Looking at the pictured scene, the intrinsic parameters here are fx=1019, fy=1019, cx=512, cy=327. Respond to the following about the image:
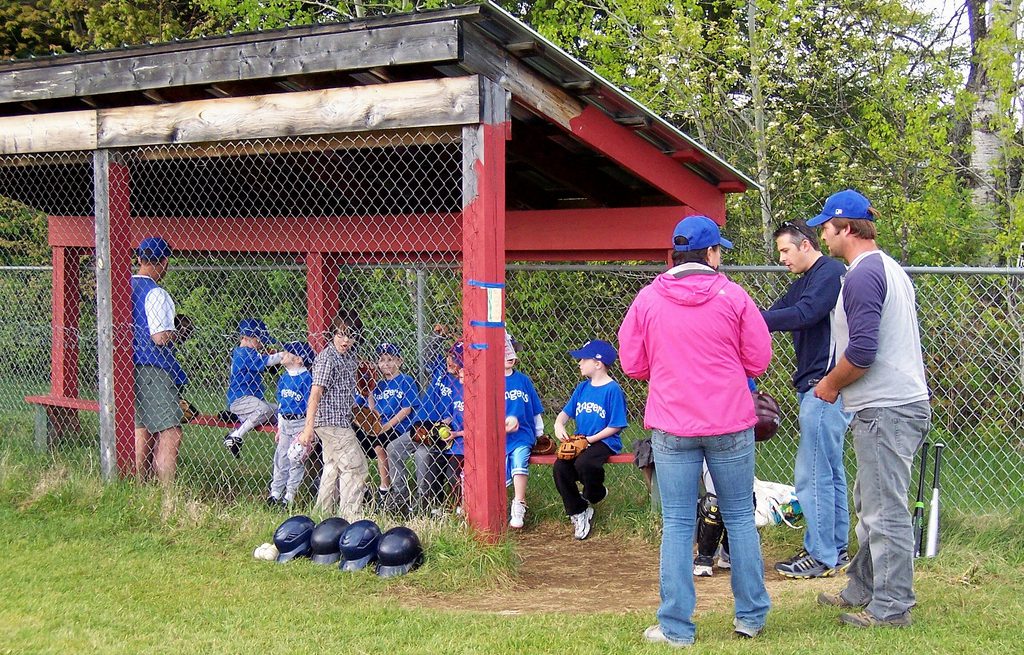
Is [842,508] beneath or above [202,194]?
beneath

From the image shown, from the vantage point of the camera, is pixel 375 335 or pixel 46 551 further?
pixel 375 335

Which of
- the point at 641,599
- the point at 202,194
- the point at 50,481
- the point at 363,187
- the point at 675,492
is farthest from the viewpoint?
the point at 202,194

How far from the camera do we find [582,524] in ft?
21.3

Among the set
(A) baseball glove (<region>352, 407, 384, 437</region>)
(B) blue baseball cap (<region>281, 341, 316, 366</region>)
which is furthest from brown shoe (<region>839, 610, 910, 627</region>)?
(B) blue baseball cap (<region>281, 341, 316, 366</region>)

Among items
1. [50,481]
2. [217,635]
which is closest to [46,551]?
[50,481]

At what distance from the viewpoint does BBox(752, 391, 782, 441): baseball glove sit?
534cm

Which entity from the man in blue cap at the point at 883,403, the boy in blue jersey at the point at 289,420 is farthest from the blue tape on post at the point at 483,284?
the boy in blue jersey at the point at 289,420

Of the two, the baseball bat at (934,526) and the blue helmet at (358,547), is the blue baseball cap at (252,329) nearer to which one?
the blue helmet at (358,547)

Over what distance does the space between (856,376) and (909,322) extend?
34cm

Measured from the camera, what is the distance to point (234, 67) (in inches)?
239

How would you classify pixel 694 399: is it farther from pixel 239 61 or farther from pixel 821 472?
pixel 239 61

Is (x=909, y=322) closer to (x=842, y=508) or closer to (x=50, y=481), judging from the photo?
(x=842, y=508)

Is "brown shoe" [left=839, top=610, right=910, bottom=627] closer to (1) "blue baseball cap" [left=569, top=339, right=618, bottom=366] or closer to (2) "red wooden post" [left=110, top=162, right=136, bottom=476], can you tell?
(1) "blue baseball cap" [left=569, top=339, right=618, bottom=366]

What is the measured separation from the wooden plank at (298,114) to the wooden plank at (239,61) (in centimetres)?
17
